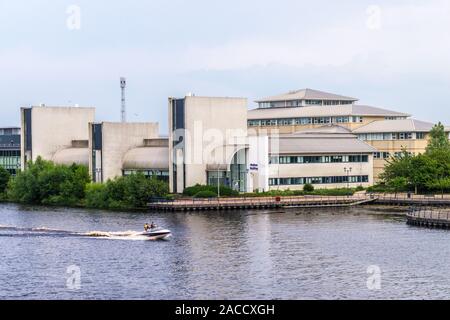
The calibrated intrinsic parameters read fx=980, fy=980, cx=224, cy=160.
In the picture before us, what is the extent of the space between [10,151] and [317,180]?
169 ft

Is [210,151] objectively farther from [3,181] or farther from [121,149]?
[3,181]

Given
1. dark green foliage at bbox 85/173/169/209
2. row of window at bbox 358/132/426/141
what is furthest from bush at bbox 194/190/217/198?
row of window at bbox 358/132/426/141

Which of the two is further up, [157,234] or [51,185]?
[51,185]

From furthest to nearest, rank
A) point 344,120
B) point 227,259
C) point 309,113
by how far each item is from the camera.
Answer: point 309,113, point 344,120, point 227,259

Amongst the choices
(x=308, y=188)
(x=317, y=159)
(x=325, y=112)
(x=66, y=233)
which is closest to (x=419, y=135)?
(x=325, y=112)

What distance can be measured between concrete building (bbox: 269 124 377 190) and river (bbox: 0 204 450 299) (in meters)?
22.3

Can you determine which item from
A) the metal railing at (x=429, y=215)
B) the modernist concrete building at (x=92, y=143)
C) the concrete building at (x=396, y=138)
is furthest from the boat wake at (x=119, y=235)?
the concrete building at (x=396, y=138)

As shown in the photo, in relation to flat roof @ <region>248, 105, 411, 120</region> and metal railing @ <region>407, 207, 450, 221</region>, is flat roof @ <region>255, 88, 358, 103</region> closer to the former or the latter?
flat roof @ <region>248, 105, 411, 120</region>

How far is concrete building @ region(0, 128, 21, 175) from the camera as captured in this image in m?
144

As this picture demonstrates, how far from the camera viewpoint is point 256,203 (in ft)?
345

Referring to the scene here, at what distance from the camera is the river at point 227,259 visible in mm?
53531

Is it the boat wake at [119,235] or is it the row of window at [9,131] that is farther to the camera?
the row of window at [9,131]

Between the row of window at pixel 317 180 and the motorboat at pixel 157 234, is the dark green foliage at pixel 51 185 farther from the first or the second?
the motorboat at pixel 157 234

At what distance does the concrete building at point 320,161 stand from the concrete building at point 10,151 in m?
45.2
